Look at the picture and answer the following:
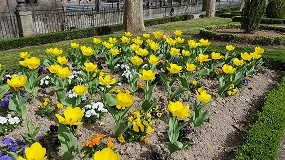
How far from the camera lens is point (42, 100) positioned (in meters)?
4.84

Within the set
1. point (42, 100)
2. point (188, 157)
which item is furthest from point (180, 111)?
point (42, 100)

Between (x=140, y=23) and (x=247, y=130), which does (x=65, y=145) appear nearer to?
(x=247, y=130)

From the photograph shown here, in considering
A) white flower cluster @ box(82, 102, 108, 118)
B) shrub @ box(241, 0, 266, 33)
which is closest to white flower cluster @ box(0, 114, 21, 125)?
white flower cluster @ box(82, 102, 108, 118)

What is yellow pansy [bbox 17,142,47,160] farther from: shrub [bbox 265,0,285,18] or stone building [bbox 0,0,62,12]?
shrub [bbox 265,0,285,18]

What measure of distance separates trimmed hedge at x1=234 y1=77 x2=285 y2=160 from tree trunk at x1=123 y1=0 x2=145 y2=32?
10292 mm

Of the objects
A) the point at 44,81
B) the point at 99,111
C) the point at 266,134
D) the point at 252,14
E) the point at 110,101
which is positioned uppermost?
the point at 252,14

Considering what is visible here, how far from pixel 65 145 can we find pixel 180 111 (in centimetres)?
129

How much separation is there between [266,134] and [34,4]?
2069 centimetres

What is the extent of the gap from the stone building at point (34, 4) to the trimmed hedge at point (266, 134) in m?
19.6

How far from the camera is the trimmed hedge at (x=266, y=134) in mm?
3678

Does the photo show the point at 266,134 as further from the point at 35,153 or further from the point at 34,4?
the point at 34,4

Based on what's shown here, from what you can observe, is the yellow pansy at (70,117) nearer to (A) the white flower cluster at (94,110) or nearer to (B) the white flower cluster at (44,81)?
(A) the white flower cluster at (94,110)

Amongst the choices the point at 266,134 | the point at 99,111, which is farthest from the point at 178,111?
the point at 266,134

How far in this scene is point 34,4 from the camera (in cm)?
2117
